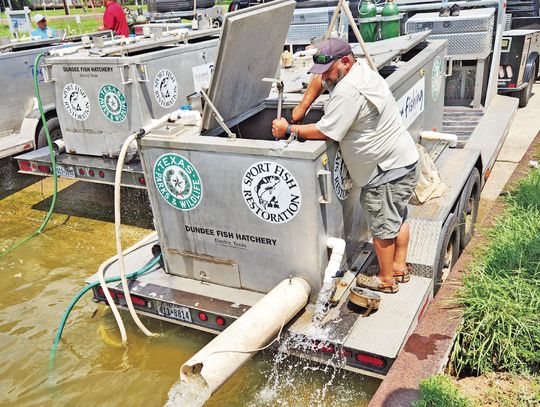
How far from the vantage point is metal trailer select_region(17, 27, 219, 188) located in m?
5.99

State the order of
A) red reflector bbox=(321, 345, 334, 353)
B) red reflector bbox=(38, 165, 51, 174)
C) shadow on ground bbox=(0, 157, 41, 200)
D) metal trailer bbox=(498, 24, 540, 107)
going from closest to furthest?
red reflector bbox=(321, 345, 334, 353) < red reflector bbox=(38, 165, 51, 174) < shadow on ground bbox=(0, 157, 41, 200) < metal trailer bbox=(498, 24, 540, 107)

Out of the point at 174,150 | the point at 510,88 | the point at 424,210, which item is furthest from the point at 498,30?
the point at 174,150

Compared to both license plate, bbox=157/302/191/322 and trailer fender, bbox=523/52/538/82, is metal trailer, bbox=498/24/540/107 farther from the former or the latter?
license plate, bbox=157/302/191/322

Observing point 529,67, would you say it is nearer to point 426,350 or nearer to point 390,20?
point 390,20

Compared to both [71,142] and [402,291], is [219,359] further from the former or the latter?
[71,142]

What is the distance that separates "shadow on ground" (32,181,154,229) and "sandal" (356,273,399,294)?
3.45 m

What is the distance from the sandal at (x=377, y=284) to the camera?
139 inches

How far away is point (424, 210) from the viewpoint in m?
4.38

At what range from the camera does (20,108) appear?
808cm

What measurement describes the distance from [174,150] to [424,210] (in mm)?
2089

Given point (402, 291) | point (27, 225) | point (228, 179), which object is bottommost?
point (27, 225)

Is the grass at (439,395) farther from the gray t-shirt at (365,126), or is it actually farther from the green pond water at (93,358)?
the gray t-shirt at (365,126)

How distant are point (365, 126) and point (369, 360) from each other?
53.5 inches

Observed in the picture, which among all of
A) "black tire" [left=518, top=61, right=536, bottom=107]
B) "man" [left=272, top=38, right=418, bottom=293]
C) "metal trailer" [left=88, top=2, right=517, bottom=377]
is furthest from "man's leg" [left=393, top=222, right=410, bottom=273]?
"black tire" [left=518, top=61, right=536, bottom=107]
